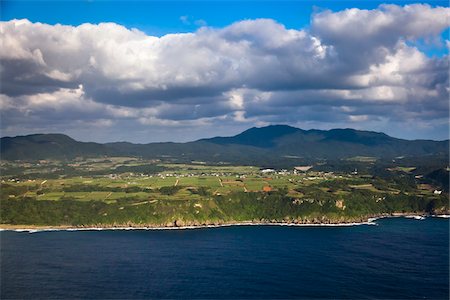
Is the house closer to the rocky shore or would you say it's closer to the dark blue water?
the rocky shore

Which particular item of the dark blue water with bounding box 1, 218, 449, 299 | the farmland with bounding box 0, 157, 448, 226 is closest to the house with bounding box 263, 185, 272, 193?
the farmland with bounding box 0, 157, 448, 226

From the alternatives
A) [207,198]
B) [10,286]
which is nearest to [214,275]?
[10,286]

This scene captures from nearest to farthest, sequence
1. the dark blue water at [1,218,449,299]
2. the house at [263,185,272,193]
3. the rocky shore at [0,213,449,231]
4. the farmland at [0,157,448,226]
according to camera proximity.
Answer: the dark blue water at [1,218,449,299], the rocky shore at [0,213,449,231], the farmland at [0,157,448,226], the house at [263,185,272,193]

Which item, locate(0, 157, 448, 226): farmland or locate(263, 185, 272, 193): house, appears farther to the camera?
locate(263, 185, 272, 193): house

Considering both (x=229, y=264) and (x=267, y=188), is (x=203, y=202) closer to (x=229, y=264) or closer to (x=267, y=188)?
(x=267, y=188)

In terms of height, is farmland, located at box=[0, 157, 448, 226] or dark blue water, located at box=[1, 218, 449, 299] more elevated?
farmland, located at box=[0, 157, 448, 226]

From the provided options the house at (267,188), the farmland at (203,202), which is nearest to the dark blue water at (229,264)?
the farmland at (203,202)

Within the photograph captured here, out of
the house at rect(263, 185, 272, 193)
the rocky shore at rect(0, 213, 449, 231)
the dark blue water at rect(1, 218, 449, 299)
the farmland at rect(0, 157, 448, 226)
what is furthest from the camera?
the house at rect(263, 185, 272, 193)

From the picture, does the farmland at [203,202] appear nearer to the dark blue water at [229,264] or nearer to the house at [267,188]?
the house at [267,188]

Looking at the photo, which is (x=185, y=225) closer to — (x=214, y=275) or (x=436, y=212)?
(x=214, y=275)

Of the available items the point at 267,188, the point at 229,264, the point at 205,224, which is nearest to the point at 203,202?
the point at 205,224
